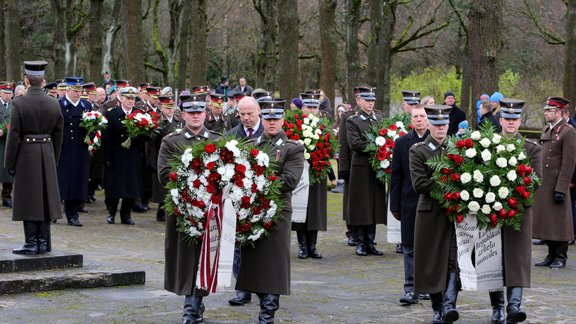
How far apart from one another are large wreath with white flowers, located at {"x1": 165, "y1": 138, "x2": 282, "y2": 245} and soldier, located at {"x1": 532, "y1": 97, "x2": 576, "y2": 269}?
6441 millimetres

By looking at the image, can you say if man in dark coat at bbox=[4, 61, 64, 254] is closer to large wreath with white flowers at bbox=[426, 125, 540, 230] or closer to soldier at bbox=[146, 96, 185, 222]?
large wreath with white flowers at bbox=[426, 125, 540, 230]

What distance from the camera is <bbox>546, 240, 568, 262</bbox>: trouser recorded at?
14156 mm

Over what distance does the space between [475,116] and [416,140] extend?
662 centimetres

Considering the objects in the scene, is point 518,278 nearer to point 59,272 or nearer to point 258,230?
point 258,230

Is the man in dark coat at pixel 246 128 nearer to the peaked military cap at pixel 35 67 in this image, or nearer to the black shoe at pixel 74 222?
the peaked military cap at pixel 35 67

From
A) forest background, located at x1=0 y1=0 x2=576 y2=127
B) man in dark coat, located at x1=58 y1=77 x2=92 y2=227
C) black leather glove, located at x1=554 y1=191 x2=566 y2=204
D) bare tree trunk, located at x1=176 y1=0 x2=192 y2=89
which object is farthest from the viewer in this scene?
bare tree trunk, located at x1=176 y1=0 x2=192 y2=89

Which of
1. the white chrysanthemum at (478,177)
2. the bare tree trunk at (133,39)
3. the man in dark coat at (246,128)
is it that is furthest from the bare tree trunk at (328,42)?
the white chrysanthemum at (478,177)

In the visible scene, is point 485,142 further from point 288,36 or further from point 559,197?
point 288,36

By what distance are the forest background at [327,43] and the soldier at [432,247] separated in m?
6.65

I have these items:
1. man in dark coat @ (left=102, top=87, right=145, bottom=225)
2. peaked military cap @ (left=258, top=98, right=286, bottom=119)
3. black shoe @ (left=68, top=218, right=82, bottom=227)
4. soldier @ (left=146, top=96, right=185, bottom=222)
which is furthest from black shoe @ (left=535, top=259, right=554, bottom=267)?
black shoe @ (left=68, top=218, right=82, bottom=227)

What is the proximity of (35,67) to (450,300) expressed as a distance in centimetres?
552

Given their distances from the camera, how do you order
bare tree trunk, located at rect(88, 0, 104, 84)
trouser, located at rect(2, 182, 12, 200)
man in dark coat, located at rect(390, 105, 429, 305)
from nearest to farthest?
1. man in dark coat, located at rect(390, 105, 429, 305)
2. trouser, located at rect(2, 182, 12, 200)
3. bare tree trunk, located at rect(88, 0, 104, 84)

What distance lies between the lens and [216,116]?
17.6 m

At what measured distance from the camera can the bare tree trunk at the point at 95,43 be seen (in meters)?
30.6
